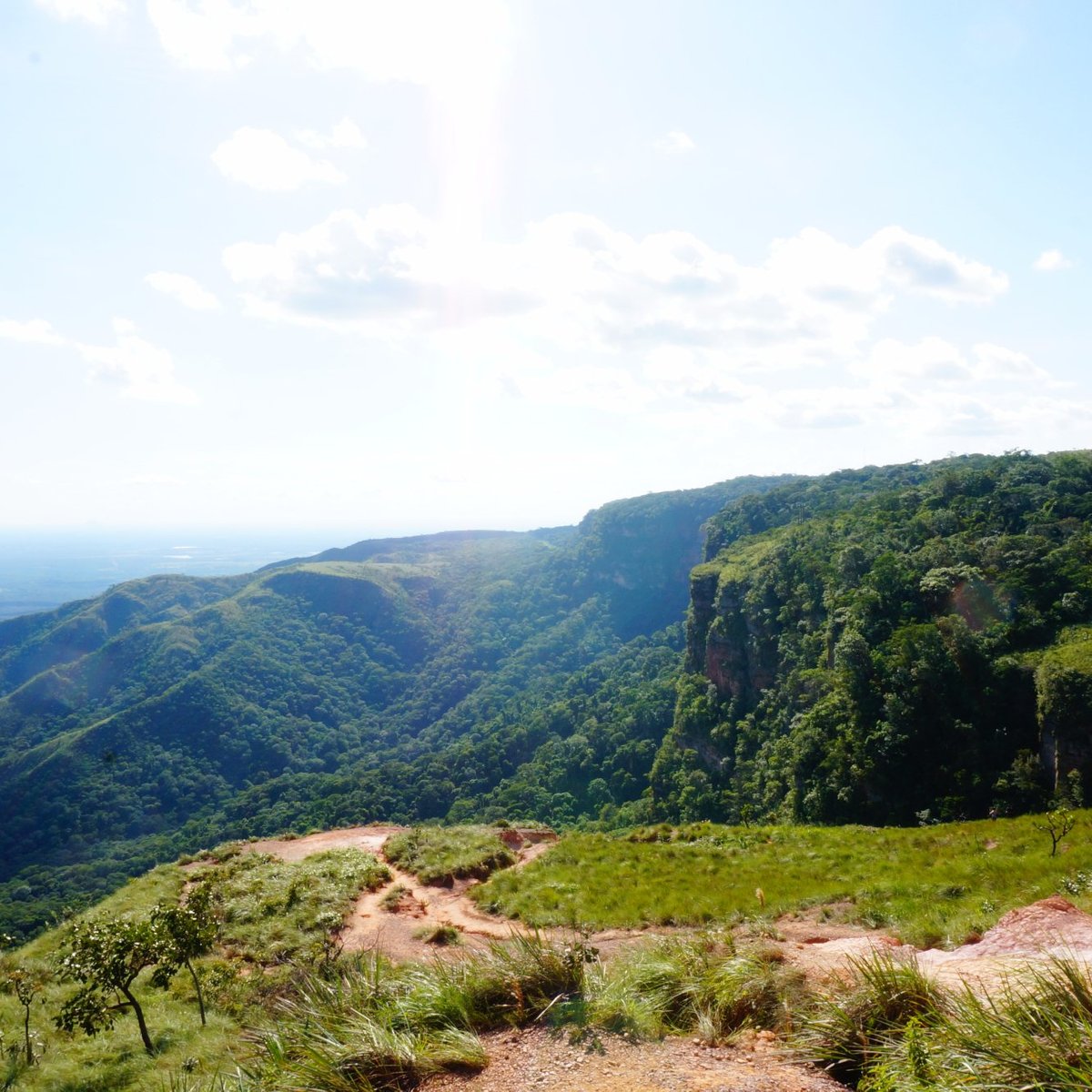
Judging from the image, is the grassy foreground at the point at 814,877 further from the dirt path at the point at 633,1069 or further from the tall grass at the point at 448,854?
the dirt path at the point at 633,1069

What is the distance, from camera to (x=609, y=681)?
92.2 meters

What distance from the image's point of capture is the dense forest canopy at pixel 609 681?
95.8ft

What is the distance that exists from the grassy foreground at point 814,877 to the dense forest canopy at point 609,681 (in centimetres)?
875

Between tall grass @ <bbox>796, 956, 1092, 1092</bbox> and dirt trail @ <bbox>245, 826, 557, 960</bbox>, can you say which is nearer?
tall grass @ <bbox>796, 956, 1092, 1092</bbox>

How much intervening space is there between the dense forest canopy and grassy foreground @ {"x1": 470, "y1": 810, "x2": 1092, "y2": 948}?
345 inches

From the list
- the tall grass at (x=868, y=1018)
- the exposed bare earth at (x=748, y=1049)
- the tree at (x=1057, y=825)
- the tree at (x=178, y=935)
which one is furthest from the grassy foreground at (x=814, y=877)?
the tree at (x=178, y=935)

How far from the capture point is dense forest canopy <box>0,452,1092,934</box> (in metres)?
29.2

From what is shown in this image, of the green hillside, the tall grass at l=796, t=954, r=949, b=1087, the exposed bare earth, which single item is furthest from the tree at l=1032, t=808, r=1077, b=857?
the green hillside

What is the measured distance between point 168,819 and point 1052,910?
94.9m

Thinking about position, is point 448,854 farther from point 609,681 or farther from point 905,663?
point 609,681

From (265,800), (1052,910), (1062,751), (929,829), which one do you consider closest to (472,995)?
(1052,910)

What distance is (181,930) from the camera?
9250 millimetres

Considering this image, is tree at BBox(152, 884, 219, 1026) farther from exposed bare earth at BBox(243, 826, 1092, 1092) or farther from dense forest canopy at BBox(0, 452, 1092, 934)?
dense forest canopy at BBox(0, 452, 1092, 934)

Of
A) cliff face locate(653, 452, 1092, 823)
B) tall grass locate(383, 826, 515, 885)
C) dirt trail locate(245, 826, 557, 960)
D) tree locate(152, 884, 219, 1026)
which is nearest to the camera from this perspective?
tree locate(152, 884, 219, 1026)
